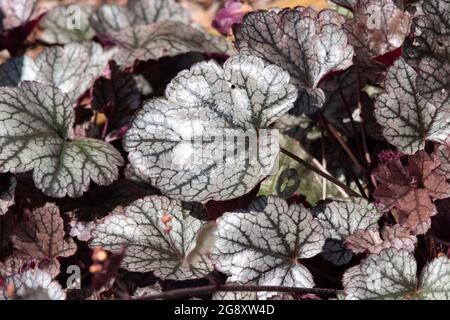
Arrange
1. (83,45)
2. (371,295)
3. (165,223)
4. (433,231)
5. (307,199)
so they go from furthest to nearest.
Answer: (83,45) < (307,199) < (433,231) < (165,223) < (371,295)

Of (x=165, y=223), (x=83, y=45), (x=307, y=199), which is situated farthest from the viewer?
(x=83, y=45)

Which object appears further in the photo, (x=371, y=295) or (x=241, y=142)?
(x=241, y=142)

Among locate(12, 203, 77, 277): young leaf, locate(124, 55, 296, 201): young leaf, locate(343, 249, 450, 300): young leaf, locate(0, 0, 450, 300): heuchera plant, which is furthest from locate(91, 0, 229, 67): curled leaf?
locate(343, 249, 450, 300): young leaf

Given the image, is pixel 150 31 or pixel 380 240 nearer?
pixel 380 240

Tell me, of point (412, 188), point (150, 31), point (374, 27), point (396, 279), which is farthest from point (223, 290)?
point (150, 31)

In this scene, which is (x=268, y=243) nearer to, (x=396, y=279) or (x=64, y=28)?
(x=396, y=279)
